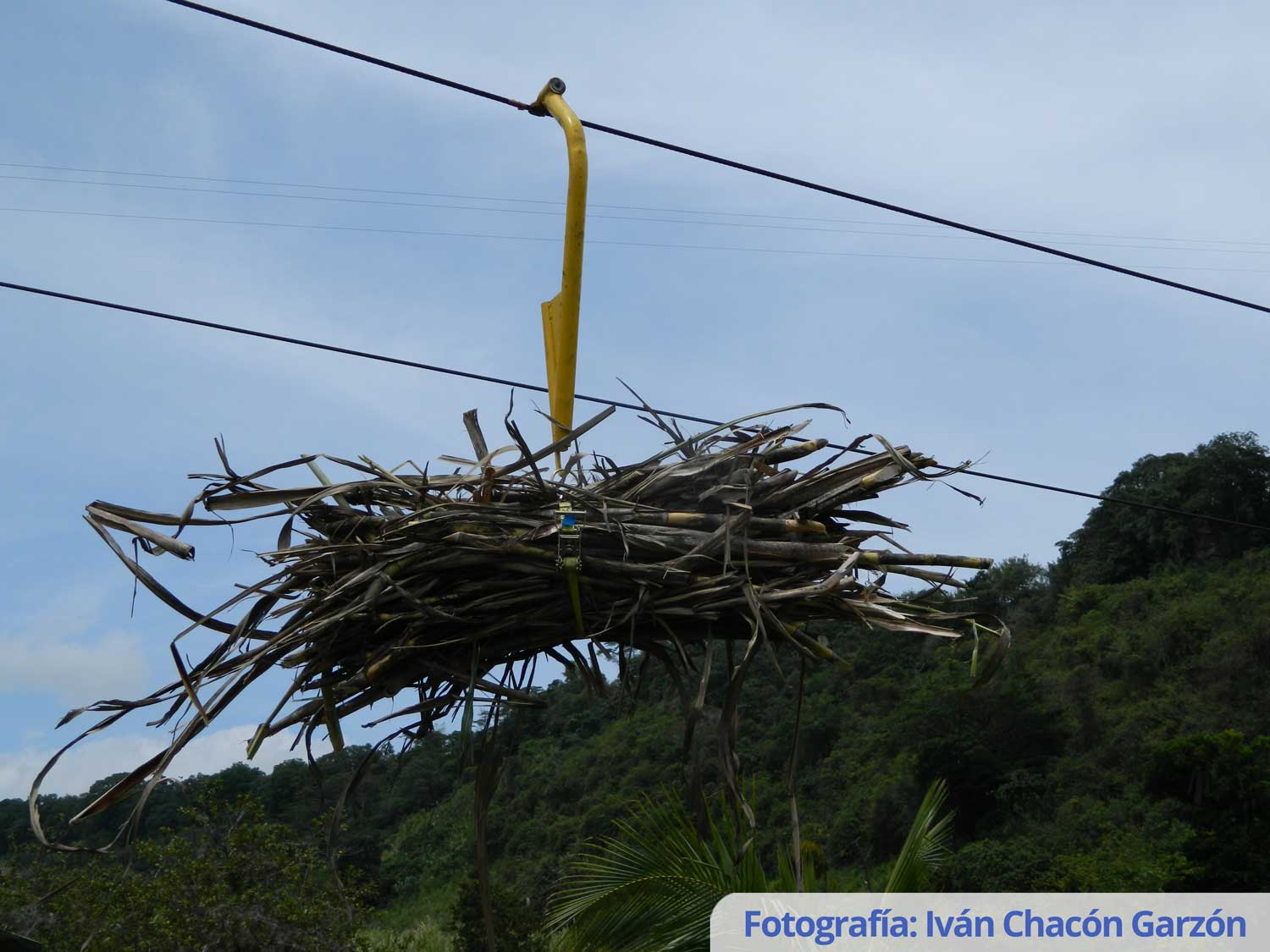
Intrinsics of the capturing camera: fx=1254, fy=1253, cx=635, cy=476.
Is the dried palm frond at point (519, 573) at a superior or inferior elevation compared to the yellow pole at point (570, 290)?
inferior

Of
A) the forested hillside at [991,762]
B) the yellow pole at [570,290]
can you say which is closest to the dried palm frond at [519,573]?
the yellow pole at [570,290]

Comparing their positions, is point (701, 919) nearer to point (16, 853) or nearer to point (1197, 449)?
point (16, 853)

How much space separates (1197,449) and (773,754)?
60.9ft

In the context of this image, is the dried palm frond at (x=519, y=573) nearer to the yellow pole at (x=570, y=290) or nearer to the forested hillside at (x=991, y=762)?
the yellow pole at (x=570, y=290)

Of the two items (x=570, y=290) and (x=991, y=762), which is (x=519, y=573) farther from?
(x=991, y=762)

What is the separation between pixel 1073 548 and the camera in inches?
1511

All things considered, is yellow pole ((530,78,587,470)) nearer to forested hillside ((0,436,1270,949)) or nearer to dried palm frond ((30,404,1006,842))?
dried palm frond ((30,404,1006,842))

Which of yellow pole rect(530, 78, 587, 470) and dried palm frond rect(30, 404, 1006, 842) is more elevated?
yellow pole rect(530, 78, 587, 470)

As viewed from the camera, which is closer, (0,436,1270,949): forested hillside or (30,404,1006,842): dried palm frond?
(30,404,1006,842): dried palm frond

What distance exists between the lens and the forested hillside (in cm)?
1998

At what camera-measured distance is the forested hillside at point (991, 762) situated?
65.6 feet

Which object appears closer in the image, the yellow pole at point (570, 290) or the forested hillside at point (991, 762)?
the yellow pole at point (570, 290)

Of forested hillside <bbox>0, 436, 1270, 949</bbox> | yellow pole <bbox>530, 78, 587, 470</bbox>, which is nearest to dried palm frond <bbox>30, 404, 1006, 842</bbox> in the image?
yellow pole <bbox>530, 78, 587, 470</bbox>

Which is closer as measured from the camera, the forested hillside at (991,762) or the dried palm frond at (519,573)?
the dried palm frond at (519,573)
